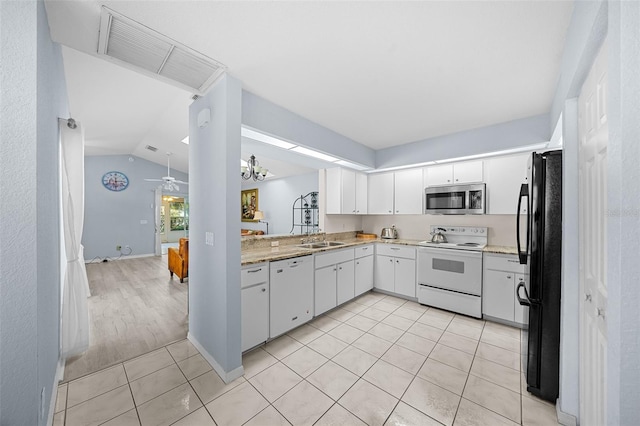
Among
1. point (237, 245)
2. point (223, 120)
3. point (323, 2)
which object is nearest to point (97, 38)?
point (223, 120)

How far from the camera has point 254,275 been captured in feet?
7.60

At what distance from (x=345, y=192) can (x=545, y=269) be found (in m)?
2.76

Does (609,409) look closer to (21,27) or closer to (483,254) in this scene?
(483,254)

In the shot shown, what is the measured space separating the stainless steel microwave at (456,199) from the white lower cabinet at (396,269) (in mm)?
730

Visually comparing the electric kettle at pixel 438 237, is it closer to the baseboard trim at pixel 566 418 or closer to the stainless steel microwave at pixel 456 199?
the stainless steel microwave at pixel 456 199

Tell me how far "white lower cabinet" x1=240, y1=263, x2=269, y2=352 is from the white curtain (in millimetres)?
1532

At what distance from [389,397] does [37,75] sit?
2.79m

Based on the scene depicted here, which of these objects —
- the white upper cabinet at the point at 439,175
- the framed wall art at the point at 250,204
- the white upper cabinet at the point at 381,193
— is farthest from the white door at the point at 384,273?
the framed wall art at the point at 250,204

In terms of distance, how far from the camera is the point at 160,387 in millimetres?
1912

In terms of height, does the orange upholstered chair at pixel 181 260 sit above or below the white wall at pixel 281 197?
below

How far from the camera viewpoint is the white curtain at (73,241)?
2109mm

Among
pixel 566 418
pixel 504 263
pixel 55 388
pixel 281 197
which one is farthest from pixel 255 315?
pixel 281 197

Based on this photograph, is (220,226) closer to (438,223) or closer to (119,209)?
(438,223)

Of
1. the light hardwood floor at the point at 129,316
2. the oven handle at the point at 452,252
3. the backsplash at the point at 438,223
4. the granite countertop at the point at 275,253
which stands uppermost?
the backsplash at the point at 438,223
